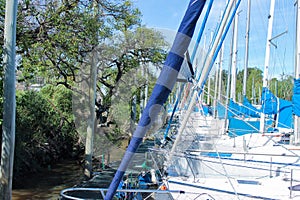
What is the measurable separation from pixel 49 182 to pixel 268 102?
7.23 metres

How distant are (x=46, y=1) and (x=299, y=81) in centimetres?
560

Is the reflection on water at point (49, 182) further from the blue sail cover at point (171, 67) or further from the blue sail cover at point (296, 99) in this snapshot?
the blue sail cover at point (171, 67)

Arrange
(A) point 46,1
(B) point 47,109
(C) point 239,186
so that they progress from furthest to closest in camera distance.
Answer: (B) point 47,109 → (A) point 46,1 → (C) point 239,186

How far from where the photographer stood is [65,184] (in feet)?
34.2

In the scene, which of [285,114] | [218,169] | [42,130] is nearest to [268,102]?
[285,114]

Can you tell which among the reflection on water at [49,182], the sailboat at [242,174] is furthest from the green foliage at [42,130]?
the sailboat at [242,174]

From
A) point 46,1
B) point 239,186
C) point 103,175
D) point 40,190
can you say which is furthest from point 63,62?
point 239,186

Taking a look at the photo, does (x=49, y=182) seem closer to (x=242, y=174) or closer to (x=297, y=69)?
(x=242, y=174)

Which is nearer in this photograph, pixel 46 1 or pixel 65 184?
pixel 46 1

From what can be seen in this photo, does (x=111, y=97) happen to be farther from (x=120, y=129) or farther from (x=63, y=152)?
(x=63, y=152)

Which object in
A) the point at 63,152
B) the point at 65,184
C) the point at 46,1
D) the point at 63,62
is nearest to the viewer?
the point at 46,1

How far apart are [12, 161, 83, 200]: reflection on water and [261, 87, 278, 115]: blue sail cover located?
602cm

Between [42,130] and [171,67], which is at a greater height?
[171,67]

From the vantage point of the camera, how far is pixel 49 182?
1064cm
